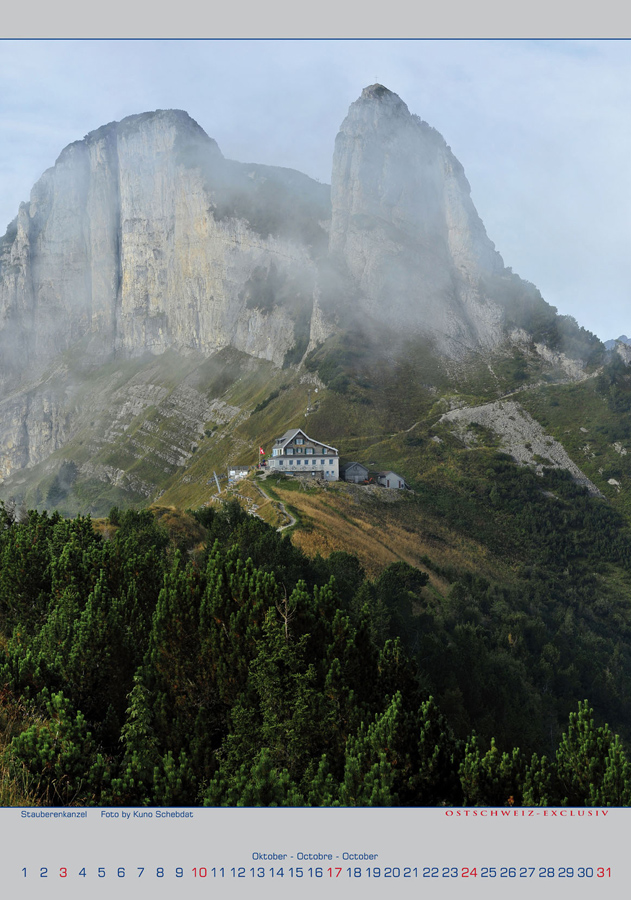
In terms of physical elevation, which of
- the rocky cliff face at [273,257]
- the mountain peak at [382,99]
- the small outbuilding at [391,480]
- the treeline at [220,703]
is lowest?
the treeline at [220,703]

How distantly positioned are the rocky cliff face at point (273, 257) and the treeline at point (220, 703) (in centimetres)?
11836

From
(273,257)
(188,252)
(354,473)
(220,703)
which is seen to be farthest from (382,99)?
(220,703)

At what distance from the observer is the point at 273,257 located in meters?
168

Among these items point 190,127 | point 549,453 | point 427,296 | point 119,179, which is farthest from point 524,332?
point 119,179

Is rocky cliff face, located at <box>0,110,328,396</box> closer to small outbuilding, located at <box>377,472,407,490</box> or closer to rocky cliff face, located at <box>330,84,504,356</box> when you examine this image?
rocky cliff face, located at <box>330,84,504,356</box>

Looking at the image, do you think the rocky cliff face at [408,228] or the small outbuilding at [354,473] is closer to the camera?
the small outbuilding at [354,473]

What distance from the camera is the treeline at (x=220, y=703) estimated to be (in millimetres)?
10078

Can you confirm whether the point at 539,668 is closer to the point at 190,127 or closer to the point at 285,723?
the point at 285,723

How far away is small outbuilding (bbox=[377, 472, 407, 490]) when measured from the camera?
7862cm

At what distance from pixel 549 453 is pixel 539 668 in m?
59.7

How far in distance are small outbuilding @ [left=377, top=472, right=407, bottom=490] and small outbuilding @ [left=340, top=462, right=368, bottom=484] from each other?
6.44 ft

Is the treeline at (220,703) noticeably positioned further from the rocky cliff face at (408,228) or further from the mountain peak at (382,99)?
the mountain peak at (382,99)

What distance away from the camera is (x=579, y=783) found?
35.5 feet

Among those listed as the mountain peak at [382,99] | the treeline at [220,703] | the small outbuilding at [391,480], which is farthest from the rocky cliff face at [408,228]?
the treeline at [220,703]
